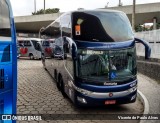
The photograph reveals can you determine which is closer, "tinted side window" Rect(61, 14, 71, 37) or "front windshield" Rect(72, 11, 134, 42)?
"front windshield" Rect(72, 11, 134, 42)

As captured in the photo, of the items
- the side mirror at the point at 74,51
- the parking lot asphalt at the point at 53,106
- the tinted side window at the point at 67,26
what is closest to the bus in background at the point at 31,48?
the parking lot asphalt at the point at 53,106

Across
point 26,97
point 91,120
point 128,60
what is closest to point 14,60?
point 91,120

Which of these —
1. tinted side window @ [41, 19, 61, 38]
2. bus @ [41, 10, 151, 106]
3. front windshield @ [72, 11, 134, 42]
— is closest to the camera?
bus @ [41, 10, 151, 106]

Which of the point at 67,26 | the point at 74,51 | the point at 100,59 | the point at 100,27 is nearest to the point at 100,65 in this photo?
the point at 100,59

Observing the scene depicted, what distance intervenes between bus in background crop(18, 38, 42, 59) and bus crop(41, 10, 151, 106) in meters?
22.8

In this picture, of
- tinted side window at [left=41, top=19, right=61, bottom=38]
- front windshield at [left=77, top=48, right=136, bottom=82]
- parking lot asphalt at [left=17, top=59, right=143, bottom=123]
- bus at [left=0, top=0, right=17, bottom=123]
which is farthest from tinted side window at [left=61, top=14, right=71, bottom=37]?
bus at [left=0, top=0, right=17, bottom=123]

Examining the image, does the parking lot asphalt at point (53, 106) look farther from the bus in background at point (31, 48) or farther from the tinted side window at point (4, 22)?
the bus in background at point (31, 48)

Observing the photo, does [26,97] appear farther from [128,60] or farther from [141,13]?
[141,13]

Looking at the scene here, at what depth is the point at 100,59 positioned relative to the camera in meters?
10.3

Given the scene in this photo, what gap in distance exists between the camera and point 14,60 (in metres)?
6.47

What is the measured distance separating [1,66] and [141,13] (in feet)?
127

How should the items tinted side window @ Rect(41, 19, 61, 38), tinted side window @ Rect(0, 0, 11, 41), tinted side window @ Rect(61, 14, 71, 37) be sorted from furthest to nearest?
tinted side window @ Rect(41, 19, 61, 38) < tinted side window @ Rect(61, 14, 71, 37) < tinted side window @ Rect(0, 0, 11, 41)

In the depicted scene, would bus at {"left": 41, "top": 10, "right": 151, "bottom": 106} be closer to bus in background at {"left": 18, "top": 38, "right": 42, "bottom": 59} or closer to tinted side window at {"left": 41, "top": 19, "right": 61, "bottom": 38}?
tinted side window at {"left": 41, "top": 19, "right": 61, "bottom": 38}

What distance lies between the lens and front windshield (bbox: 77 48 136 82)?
33.4ft
